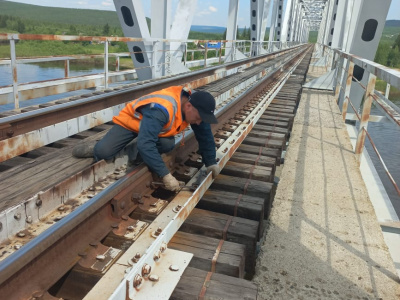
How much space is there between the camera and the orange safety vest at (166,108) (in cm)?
312

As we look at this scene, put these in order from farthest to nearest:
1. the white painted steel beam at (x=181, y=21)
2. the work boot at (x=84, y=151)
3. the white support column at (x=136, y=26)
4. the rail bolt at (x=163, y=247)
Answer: the white painted steel beam at (x=181, y=21) < the white support column at (x=136, y=26) < the work boot at (x=84, y=151) < the rail bolt at (x=163, y=247)

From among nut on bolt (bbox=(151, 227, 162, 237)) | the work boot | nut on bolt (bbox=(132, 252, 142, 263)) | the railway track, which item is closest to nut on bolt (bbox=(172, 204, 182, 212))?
the railway track

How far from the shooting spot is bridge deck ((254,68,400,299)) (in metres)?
2.58

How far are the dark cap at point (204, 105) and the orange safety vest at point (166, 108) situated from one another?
0.16m

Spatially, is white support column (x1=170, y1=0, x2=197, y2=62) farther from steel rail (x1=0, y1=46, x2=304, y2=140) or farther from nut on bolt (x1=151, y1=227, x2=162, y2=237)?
nut on bolt (x1=151, y1=227, x2=162, y2=237)

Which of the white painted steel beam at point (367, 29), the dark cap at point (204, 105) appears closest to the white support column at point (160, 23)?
the white painted steel beam at point (367, 29)

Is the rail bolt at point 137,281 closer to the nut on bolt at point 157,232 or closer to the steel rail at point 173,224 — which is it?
the steel rail at point 173,224

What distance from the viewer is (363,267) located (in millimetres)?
2824

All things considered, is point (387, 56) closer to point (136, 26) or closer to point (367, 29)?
point (367, 29)

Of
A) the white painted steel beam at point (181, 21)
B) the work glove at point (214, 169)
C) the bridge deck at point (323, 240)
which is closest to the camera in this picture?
the bridge deck at point (323, 240)

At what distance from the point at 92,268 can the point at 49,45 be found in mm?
56298

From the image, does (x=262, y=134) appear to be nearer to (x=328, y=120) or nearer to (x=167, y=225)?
(x=328, y=120)

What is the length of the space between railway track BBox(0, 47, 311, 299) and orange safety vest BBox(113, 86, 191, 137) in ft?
1.18

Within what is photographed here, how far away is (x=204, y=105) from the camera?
122 inches
